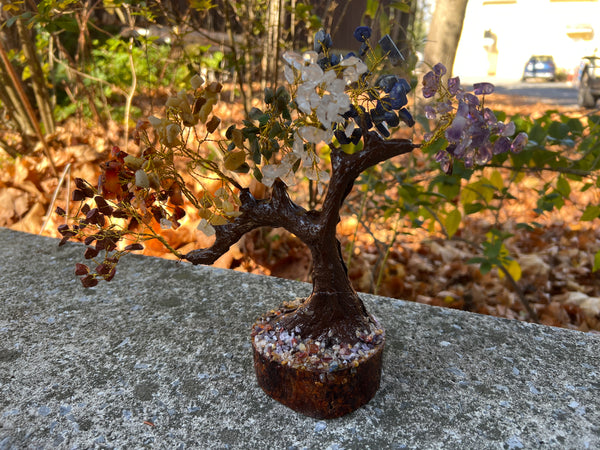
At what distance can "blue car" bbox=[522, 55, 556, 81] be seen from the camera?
20938 mm

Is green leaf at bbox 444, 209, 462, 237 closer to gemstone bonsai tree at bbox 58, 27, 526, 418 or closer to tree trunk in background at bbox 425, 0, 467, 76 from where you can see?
gemstone bonsai tree at bbox 58, 27, 526, 418

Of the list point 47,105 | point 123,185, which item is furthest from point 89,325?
point 47,105

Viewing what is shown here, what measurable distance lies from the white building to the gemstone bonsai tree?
75.8ft

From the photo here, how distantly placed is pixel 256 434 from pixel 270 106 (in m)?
0.70

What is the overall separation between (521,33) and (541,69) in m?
4.25

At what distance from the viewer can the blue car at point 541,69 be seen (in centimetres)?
2094

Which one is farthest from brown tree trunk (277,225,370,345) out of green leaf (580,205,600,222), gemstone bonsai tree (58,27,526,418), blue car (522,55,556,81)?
blue car (522,55,556,81)

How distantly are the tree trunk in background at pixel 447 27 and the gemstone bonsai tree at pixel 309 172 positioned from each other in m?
2.99

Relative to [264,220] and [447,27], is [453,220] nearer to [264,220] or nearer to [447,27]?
[264,220]

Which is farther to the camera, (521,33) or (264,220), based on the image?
(521,33)

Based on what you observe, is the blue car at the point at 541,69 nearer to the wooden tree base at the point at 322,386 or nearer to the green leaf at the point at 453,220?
the green leaf at the point at 453,220

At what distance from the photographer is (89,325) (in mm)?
1403

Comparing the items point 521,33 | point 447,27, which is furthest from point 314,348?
point 521,33

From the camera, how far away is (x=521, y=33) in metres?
24.0
